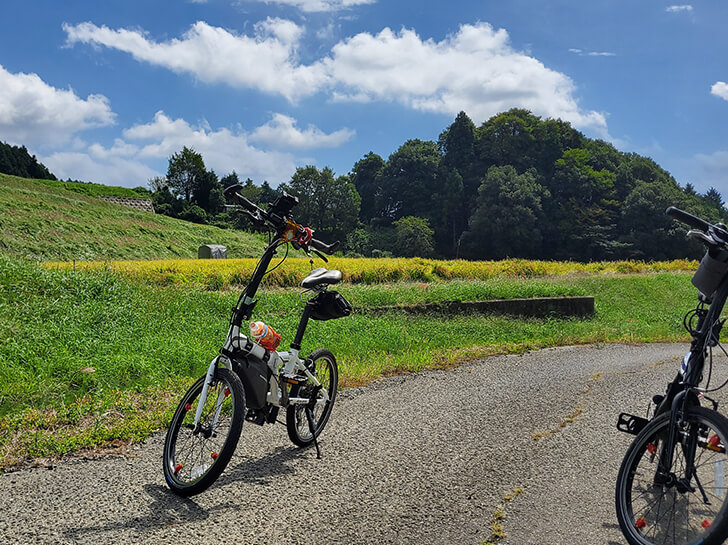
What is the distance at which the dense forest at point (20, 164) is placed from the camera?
150ft

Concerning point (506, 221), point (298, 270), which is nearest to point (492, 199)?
point (506, 221)

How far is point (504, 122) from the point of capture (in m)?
82.8

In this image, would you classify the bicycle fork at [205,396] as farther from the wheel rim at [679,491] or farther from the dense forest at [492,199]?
the dense forest at [492,199]

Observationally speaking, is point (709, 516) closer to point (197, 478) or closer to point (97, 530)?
point (197, 478)

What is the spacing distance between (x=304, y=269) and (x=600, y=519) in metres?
12.6

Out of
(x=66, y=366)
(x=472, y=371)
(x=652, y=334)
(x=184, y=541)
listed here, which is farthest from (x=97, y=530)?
(x=652, y=334)

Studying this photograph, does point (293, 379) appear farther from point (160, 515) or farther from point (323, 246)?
point (160, 515)

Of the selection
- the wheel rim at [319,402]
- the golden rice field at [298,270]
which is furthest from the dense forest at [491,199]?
the wheel rim at [319,402]

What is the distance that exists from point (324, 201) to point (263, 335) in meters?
61.0

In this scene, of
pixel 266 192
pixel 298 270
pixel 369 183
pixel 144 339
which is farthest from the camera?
pixel 369 183

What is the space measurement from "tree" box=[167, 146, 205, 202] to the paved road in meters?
51.8

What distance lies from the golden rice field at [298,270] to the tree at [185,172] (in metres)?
38.7

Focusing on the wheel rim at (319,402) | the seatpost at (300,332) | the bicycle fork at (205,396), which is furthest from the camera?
the wheel rim at (319,402)

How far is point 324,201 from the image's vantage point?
211ft
